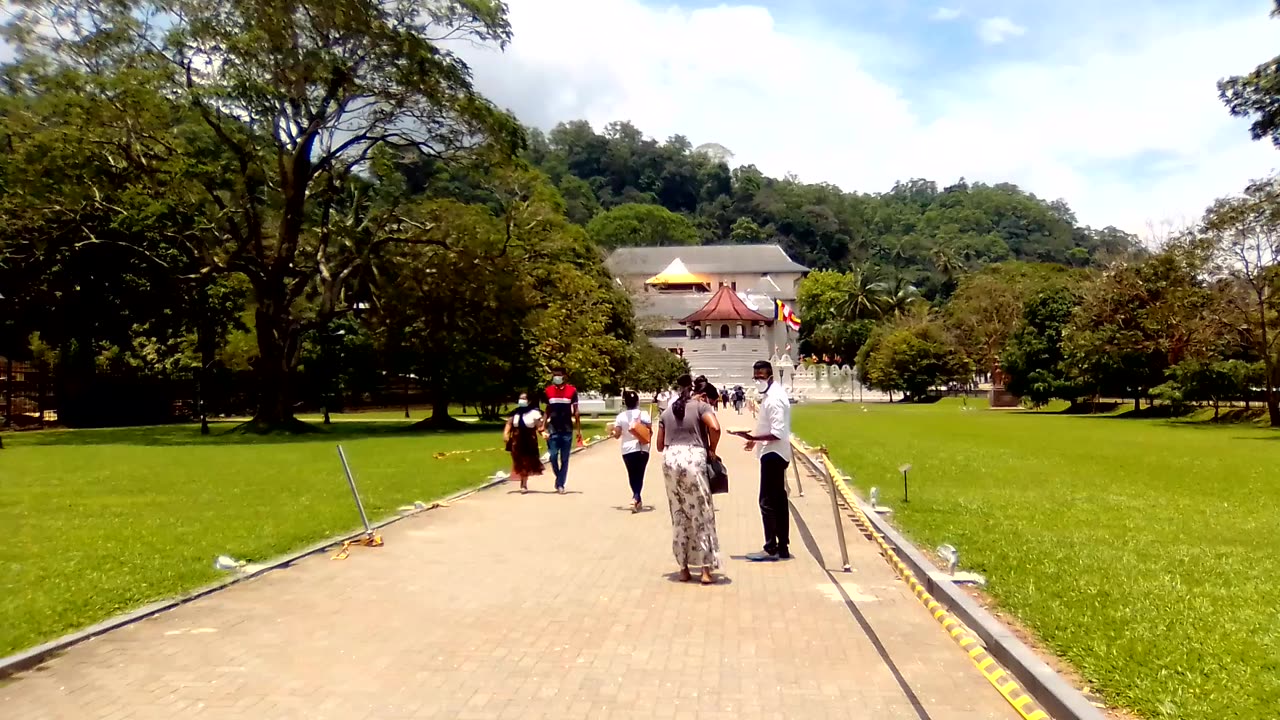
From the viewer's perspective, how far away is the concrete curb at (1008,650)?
563cm

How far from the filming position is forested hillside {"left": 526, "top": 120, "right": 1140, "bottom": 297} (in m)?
150

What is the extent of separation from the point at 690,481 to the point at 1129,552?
175 inches

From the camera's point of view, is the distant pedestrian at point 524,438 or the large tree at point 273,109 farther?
the large tree at point 273,109

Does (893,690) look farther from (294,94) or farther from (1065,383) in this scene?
(1065,383)

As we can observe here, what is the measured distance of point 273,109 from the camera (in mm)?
33094

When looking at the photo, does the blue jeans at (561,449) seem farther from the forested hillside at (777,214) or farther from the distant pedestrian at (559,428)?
the forested hillside at (777,214)

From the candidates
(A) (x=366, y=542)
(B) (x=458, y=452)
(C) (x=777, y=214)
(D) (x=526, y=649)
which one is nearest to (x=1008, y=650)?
(D) (x=526, y=649)

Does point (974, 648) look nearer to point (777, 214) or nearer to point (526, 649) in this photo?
point (526, 649)

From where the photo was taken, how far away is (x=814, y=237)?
164375 mm

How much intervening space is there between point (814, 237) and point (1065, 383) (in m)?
107

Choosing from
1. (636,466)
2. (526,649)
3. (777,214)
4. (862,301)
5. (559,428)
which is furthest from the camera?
(777,214)

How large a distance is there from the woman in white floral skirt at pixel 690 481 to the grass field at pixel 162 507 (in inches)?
164

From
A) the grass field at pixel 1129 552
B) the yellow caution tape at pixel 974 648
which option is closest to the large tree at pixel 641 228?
the grass field at pixel 1129 552

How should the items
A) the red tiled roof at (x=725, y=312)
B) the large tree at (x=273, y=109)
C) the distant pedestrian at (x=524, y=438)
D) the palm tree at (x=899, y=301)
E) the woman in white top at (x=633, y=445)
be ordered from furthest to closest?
the palm tree at (x=899, y=301), the red tiled roof at (x=725, y=312), the large tree at (x=273, y=109), the distant pedestrian at (x=524, y=438), the woman in white top at (x=633, y=445)
